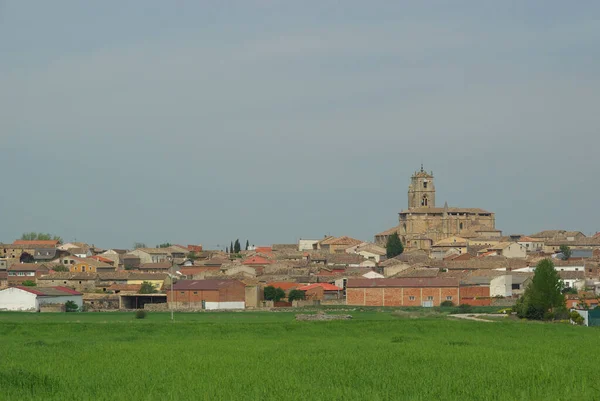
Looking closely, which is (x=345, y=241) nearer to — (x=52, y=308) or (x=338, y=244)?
(x=338, y=244)

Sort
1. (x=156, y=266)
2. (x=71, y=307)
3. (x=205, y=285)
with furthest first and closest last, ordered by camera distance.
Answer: (x=156, y=266), (x=205, y=285), (x=71, y=307)

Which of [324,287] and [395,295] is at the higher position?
[324,287]

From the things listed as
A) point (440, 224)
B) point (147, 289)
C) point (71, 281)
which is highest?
point (440, 224)

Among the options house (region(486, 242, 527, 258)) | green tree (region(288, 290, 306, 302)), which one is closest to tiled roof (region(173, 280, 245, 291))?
green tree (region(288, 290, 306, 302))

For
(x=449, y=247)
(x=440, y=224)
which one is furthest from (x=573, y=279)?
(x=440, y=224)

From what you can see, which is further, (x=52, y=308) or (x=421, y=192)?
(x=421, y=192)

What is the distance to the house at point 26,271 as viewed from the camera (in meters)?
101

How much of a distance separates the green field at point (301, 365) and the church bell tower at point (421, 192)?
129799mm

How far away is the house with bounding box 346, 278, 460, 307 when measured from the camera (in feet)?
251

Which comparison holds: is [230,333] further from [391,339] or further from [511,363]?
[511,363]

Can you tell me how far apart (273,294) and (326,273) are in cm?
2258

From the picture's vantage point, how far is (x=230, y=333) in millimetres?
43344

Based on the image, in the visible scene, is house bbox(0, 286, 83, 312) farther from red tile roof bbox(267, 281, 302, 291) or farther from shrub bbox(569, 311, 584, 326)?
shrub bbox(569, 311, 584, 326)

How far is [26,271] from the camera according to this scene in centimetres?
10450
